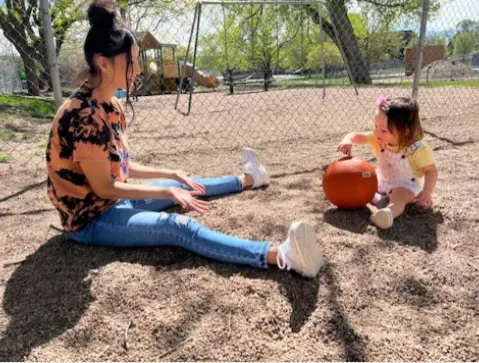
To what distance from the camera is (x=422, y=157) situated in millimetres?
2650

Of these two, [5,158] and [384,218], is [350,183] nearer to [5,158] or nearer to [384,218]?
[384,218]

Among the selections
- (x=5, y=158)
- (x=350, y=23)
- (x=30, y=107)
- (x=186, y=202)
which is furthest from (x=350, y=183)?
(x=350, y=23)

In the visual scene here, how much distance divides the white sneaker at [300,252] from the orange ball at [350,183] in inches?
29.0

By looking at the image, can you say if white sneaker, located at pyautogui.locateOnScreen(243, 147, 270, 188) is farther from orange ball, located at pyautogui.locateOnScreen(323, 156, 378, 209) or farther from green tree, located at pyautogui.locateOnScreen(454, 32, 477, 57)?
green tree, located at pyautogui.locateOnScreen(454, 32, 477, 57)

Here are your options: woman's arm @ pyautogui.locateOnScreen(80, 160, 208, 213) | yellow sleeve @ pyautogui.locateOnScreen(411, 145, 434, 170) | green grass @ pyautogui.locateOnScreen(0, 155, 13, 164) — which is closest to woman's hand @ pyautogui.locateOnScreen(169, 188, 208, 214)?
woman's arm @ pyautogui.locateOnScreen(80, 160, 208, 213)

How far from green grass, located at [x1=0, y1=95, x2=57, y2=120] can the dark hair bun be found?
7.48m

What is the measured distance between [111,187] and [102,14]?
827mm

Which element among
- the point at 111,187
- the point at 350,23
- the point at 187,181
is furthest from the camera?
the point at 350,23

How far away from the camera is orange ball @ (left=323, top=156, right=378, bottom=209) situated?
2.62m

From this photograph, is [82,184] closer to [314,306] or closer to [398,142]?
[314,306]

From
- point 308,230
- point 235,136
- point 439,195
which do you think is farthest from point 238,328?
point 235,136

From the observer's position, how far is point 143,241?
228cm

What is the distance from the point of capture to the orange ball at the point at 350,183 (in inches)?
103

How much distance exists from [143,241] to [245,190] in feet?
3.97
